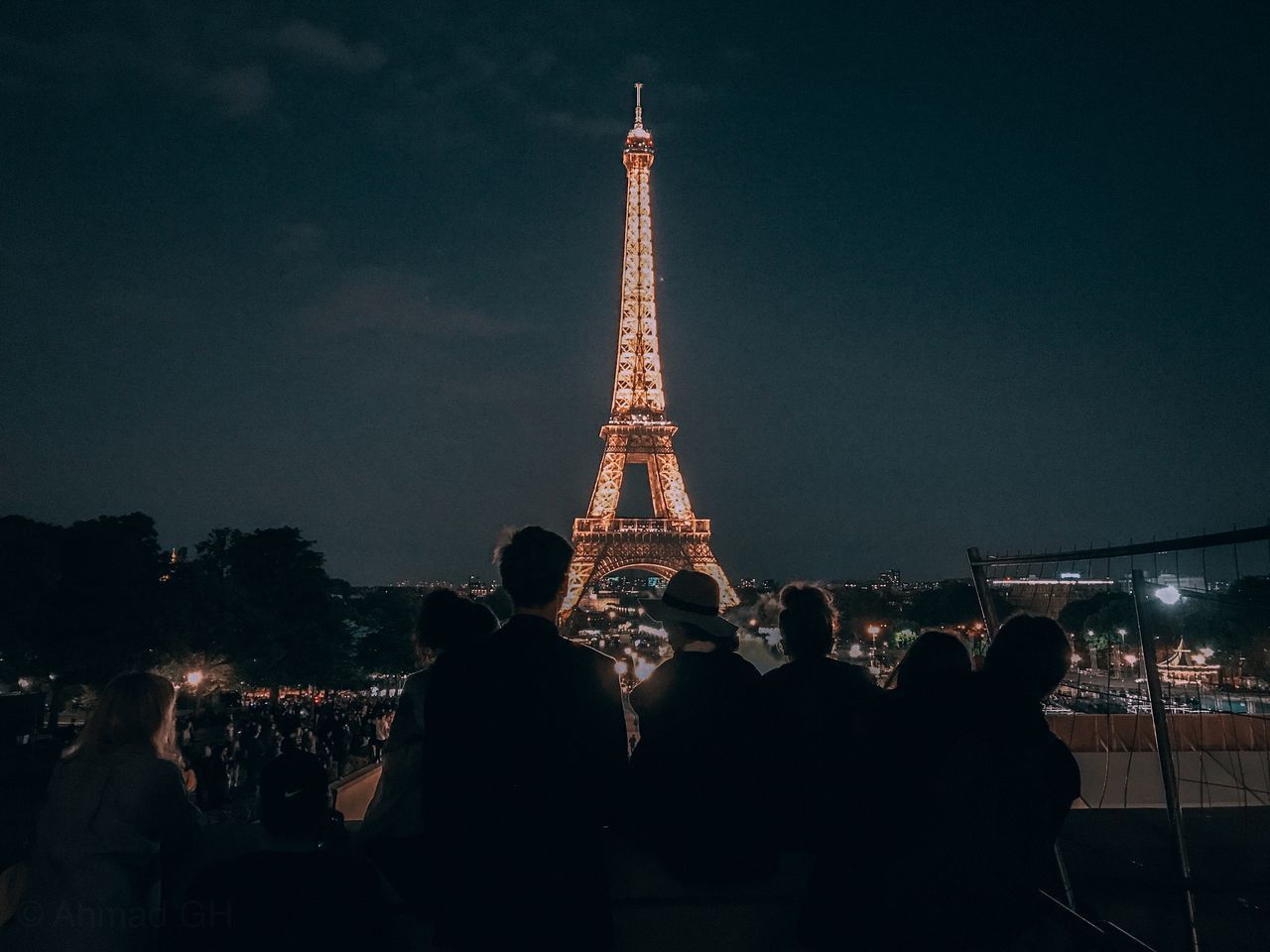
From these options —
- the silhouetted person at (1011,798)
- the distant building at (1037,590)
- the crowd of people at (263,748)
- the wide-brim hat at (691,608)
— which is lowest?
the crowd of people at (263,748)

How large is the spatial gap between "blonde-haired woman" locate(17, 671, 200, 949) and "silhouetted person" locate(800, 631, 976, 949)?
2260 mm

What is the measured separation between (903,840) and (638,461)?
2067 inches

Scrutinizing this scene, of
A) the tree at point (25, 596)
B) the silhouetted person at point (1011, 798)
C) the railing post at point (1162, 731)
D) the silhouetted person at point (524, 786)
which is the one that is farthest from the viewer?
the tree at point (25, 596)

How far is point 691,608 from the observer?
10.1ft

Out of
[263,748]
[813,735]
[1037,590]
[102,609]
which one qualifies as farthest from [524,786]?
[102,609]

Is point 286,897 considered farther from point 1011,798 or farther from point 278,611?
point 278,611

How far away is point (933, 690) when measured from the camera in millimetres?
2576

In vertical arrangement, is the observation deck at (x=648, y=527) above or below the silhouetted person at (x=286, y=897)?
above

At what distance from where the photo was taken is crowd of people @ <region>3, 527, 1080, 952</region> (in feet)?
7.94

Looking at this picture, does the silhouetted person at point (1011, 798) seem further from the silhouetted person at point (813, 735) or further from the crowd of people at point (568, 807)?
the silhouetted person at point (813, 735)

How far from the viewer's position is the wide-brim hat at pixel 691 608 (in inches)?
120

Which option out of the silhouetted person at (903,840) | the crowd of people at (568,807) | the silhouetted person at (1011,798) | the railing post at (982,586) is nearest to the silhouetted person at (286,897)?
the crowd of people at (568,807)

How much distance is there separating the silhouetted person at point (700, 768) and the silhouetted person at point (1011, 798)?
0.67m

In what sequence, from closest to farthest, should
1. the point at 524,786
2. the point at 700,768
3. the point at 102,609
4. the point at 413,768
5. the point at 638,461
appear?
the point at 524,786 < the point at 700,768 < the point at 413,768 < the point at 102,609 < the point at 638,461
